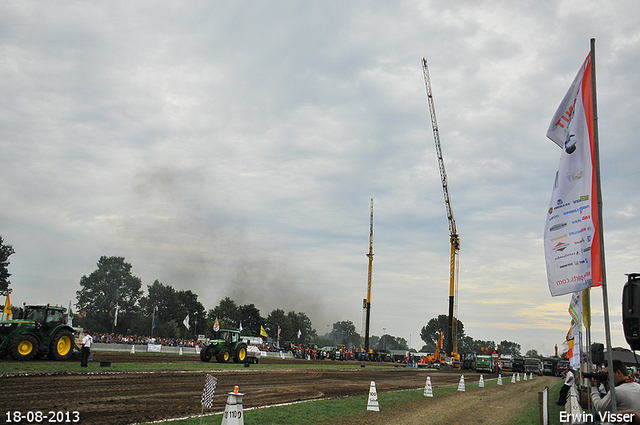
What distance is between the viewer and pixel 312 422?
1213 centimetres

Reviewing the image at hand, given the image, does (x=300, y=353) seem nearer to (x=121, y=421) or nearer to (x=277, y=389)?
(x=277, y=389)

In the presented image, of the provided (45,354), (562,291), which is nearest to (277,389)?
(45,354)

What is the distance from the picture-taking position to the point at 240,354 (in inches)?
1286

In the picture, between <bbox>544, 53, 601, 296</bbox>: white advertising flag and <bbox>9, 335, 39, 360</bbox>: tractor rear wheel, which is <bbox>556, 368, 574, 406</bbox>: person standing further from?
<bbox>9, 335, 39, 360</bbox>: tractor rear wheel

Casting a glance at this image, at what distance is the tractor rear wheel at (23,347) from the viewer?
65.6 feet

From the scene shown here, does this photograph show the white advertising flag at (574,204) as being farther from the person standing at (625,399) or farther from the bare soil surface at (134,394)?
the bare soil surface at (134,394)

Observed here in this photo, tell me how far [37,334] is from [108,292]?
110 m

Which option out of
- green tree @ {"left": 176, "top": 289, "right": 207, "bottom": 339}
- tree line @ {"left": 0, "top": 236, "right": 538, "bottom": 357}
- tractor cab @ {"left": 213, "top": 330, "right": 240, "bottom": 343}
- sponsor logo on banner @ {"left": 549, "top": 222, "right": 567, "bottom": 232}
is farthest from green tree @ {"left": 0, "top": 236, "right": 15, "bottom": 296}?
sponsor logo on banner @ {"left": 549, "top": 222, "right": 567, "bottom": 232}

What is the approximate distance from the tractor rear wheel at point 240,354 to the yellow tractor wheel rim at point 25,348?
14.4 metres

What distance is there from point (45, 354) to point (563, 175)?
2504 centimetres

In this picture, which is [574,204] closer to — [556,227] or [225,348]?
[556,227]

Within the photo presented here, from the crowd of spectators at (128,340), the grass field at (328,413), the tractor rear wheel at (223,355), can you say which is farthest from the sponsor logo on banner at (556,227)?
the crowd of spectators at (128,340)

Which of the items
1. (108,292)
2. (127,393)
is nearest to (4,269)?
(108,292)

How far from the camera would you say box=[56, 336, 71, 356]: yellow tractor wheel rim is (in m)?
22.3
